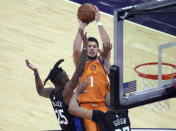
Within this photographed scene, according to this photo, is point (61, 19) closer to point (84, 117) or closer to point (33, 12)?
point (33, 12)

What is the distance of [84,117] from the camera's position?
505 cm

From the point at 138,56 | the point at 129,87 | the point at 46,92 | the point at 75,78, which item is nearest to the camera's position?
the point at 129,87

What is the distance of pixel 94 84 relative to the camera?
5469mm

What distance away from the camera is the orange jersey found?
215 inches

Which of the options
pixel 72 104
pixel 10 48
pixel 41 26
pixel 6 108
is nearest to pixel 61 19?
pixel 41 26

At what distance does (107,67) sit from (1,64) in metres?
2.75

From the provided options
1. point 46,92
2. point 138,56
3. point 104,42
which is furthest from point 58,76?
point 138,56

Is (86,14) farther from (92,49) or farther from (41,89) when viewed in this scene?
(41,89)

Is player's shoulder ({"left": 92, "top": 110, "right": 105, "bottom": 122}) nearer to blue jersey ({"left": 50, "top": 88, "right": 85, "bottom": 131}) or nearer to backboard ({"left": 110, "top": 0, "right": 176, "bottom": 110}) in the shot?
blue jersey ({"left": 50, "top": 88, "right": 85, "bottom": 131})

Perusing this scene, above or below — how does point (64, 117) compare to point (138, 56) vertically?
below

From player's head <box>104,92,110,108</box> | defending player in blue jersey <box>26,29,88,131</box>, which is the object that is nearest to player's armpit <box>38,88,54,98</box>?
defending player in blue jersey <box>26,29,88,131</box>

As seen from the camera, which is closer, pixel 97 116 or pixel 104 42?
pixel 97 116

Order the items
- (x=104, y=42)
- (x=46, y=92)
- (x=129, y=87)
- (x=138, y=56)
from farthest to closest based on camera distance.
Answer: (x=46, y=92), (x=104, y=42), (x=138, y=56), (x=129, y=87)

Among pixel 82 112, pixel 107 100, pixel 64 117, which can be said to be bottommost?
pixel 64 117
